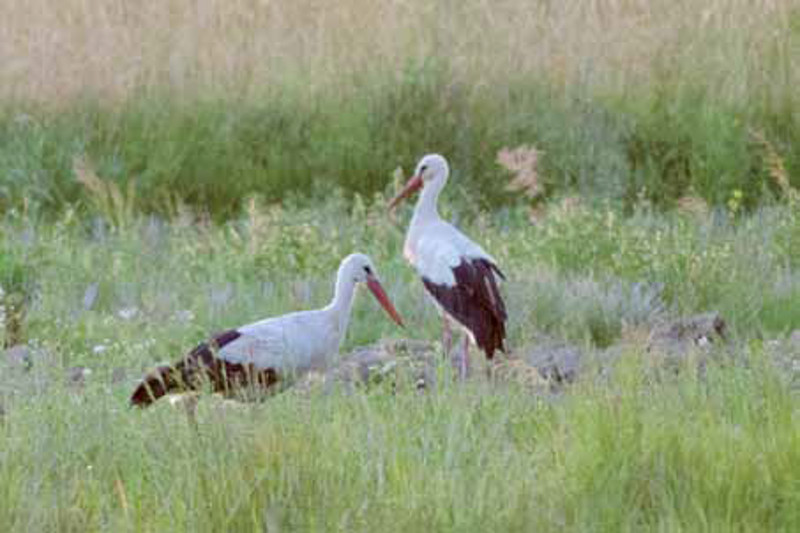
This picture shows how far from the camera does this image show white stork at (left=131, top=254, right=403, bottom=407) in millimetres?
5781

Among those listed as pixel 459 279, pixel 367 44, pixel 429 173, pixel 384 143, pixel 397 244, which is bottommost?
pixel 397 244

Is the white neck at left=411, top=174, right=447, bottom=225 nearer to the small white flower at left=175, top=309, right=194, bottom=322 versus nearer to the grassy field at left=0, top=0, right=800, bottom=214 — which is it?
the small white flower at left=175, top=309, right=194, bottom=322

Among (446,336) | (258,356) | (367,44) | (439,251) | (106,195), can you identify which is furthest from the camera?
(367,44)

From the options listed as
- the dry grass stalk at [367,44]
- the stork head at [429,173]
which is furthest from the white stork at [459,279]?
the dry grass stalk at [367,44]

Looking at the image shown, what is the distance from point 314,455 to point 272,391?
1417mm

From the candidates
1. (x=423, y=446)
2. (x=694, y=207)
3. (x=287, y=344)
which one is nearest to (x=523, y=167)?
(x=694, y=207)

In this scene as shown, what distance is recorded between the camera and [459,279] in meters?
7.29

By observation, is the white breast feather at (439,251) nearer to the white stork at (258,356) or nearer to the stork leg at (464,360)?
the stork leg at (464,360)

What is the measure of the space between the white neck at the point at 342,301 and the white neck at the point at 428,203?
1376mm

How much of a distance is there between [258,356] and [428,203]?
2.34m

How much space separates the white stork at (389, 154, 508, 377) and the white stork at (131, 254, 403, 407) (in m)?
0.84

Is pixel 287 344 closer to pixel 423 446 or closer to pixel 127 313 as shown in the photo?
pixel 423 446

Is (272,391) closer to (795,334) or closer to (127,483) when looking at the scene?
(127,483)

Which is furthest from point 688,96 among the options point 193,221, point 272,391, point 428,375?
point 272,391
